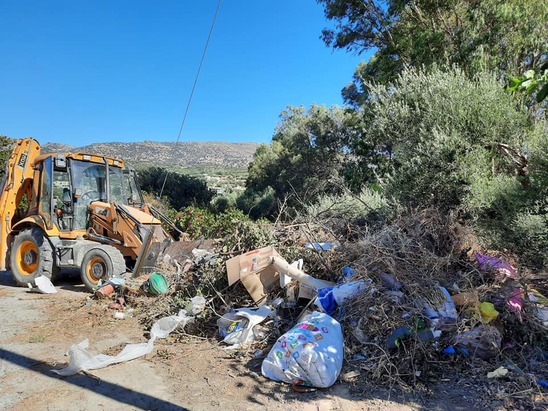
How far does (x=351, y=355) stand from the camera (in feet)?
11.5

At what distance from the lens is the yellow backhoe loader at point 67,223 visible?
6480 millimetres

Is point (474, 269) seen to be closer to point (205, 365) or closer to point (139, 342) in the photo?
point (205, 365)

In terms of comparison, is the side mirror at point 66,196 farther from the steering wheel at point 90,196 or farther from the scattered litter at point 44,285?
the scattered litter at point 44,285

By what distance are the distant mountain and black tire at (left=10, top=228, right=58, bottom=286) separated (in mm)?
21648

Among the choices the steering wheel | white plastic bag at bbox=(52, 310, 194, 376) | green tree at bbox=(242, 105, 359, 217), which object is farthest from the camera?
green tree at bbox=(242, 105, 359, 217)

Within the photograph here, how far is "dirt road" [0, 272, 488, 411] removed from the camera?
2.93 meters

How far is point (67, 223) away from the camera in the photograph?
6.84 metres

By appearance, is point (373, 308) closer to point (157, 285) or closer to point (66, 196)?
point (157, 285)

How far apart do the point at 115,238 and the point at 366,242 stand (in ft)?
15.3

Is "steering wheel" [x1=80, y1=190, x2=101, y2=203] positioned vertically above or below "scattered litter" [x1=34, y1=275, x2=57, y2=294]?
above

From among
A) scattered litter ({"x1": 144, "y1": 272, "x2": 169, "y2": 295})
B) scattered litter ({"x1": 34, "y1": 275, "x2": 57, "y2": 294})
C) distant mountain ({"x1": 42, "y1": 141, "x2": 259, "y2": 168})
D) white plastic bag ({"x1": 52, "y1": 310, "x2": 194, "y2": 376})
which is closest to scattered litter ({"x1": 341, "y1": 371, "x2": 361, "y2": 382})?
white plastic bag ({"x1": 52, "y1": 310, "x2": 194, "y2": 376})

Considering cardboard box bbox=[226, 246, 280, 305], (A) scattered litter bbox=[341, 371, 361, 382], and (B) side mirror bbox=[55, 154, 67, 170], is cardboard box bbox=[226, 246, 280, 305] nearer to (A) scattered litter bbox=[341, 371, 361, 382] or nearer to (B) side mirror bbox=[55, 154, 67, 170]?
(A) scattered litter bbox=[341, 371, 361, 382]

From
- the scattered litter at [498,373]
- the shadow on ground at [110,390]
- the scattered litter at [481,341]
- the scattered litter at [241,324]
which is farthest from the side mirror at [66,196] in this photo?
the scattered litter at [498,373]

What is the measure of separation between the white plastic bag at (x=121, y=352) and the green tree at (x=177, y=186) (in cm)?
1622
